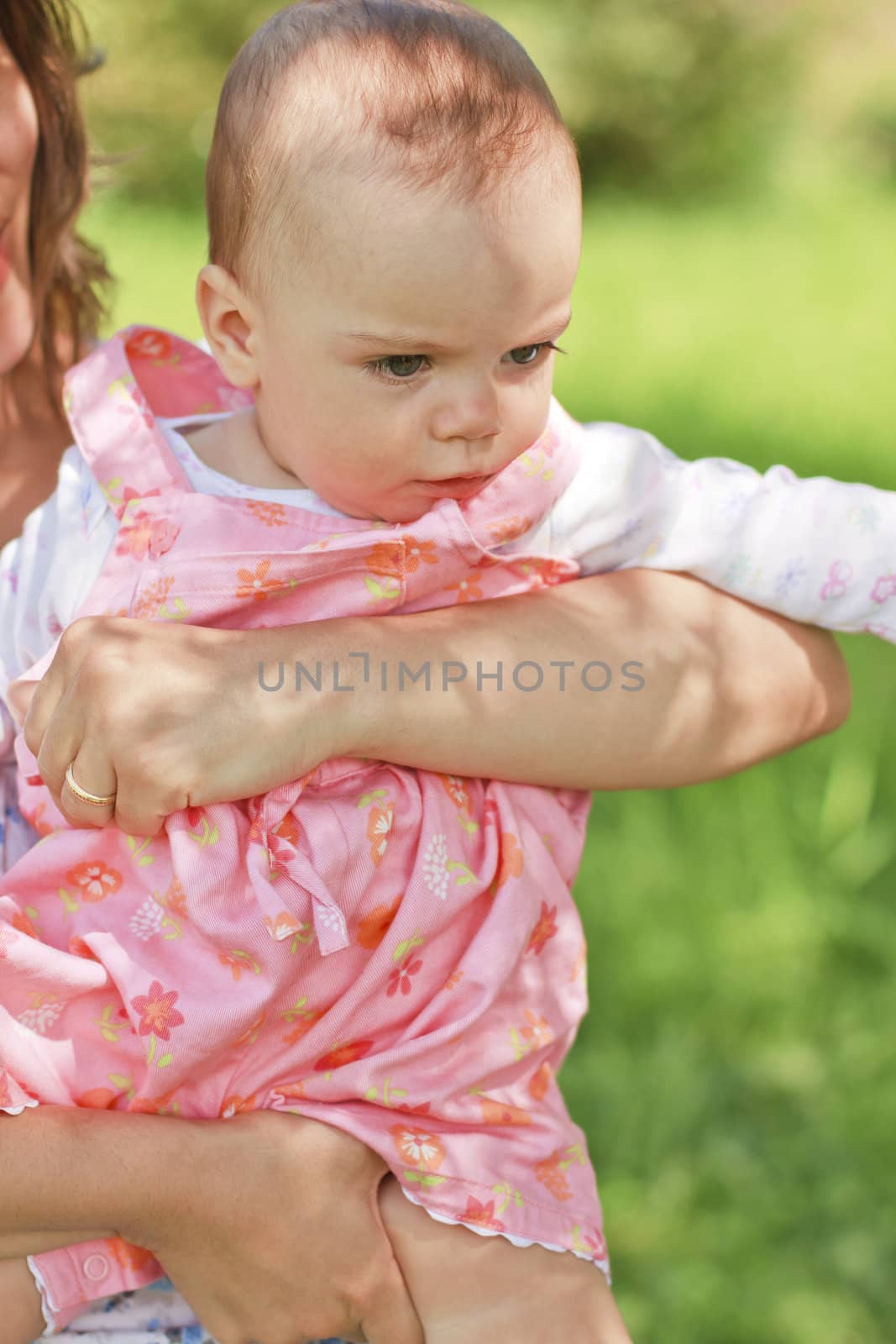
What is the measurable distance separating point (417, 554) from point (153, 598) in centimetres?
30

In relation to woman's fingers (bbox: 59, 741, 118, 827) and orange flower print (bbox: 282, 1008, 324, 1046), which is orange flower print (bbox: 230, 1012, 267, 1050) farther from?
woman's fingers (bbox: 59, 741, 118, 827)

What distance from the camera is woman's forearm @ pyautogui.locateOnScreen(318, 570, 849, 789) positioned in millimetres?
1723

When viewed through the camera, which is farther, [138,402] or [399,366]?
[138,402]

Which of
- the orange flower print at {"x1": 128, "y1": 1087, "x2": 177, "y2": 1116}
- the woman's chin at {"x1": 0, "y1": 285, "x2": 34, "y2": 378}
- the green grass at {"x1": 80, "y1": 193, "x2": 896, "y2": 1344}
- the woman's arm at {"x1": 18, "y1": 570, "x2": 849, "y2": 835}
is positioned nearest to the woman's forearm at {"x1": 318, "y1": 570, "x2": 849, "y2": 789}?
the woman's arm at {"x1": 18, "y1": 570, "x2": 849, "y2": 835}

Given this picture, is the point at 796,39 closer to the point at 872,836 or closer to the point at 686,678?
the point at 872,836

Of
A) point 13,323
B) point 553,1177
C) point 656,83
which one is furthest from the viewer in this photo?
point 656,83

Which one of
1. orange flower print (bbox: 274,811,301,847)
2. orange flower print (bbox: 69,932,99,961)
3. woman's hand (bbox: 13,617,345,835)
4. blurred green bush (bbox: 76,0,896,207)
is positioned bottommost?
blurred green bush (bbox: 76,0,896,207)

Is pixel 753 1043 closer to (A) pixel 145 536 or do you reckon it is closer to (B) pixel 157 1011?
(B) pixel 157 1011

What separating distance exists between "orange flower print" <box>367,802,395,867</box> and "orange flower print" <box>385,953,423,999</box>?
12 centimetres

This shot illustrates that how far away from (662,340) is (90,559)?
17.0 feet

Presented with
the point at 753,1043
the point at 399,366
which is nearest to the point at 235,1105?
the point at 399,366

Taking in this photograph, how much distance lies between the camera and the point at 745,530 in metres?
1.85

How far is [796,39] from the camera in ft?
38.0

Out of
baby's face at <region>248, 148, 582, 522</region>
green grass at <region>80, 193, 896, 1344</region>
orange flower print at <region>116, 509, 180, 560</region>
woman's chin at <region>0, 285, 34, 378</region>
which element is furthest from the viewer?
green grass at <region>80, 193, 896, 1344</region>
